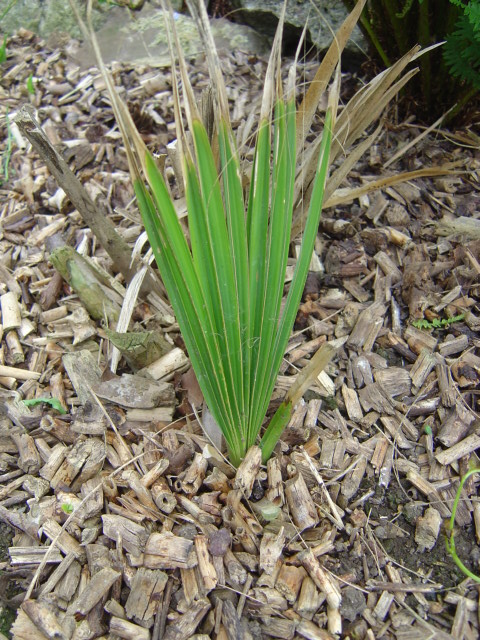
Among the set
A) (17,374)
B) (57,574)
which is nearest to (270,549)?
(57,574)

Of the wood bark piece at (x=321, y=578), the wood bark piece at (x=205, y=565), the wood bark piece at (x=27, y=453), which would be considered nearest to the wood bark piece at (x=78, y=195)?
the wood bark piece at (x=27, y=453)

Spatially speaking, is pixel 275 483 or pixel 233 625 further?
pixel 275 483

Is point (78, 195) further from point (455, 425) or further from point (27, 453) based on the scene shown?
point (455, 425)

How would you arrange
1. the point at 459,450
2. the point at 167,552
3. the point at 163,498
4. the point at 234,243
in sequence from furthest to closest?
the point at 459,450, the point at 163,498, the point at 167,552, the point at 234,243

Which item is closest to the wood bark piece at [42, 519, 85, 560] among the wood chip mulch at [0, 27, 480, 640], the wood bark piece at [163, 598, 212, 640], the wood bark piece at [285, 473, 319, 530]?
the wood chip mulch at [0, 27, 480, 640]

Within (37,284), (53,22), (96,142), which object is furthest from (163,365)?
(53,22)

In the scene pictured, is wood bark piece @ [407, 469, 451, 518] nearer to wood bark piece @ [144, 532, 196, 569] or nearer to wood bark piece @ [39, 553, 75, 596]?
wood bark piece @ [144, 532, 196, 569]

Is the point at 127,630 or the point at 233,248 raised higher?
the point at 233,248
